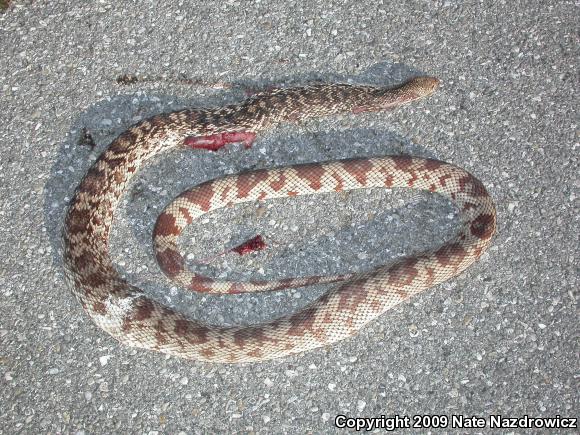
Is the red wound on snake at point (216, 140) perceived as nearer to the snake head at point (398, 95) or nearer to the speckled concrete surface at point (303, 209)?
the speckled concrete surface at point (303, 209)

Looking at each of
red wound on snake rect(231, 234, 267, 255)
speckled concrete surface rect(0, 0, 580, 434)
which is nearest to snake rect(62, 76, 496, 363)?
speckled concrete surface rect(0, 0, 580, 434)

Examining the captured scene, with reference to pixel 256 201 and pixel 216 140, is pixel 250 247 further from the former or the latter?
pixel 216 140

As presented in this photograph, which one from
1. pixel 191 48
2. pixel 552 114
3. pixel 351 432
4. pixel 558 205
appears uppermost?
pixel 191 48

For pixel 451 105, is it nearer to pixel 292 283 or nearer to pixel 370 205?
pixel 370 205

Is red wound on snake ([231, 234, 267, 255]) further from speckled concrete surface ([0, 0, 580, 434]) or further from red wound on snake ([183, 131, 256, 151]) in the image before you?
red wound on snake ([183, 131, 256, 151])

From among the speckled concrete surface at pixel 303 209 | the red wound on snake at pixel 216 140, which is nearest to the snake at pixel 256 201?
the red wound on snake at pixel 216 140

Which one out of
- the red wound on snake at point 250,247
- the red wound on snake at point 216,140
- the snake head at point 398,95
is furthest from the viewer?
the snake head at point 398,95

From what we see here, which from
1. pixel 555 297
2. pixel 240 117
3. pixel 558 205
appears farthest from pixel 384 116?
pixel 555 297
